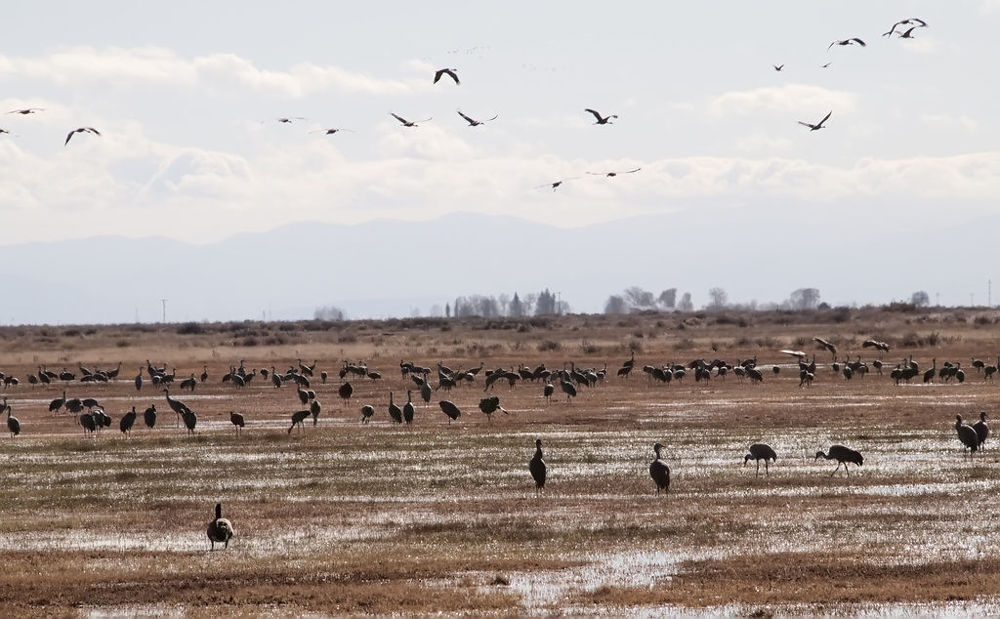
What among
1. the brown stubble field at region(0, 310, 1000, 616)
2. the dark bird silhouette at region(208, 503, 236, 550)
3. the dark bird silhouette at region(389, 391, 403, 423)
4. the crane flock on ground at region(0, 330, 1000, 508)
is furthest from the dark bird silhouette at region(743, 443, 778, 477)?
the dark bird silhouette at region(389, 391, 403, 423)

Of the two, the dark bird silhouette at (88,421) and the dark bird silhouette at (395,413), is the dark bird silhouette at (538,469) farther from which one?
the dark bird silhouette at (88,421)

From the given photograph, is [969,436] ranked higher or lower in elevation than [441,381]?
lower

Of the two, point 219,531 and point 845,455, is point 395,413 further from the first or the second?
point 219,531

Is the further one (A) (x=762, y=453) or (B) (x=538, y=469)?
(A) (x=762, y=453)

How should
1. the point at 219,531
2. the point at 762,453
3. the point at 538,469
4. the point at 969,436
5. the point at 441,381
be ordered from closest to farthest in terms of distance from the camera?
the point at 219,531
the point at 538,469
the point at 762,453
the point at 969,436
the point at 441,381

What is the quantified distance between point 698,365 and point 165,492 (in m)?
35.3

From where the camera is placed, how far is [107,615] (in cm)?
1452

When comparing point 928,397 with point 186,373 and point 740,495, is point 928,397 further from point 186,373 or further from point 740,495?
point 186,373

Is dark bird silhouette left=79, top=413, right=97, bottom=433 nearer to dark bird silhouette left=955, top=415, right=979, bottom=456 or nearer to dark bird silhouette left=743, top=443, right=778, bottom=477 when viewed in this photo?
dark bird silhouette left=743, top=443, right=778, bottom=477

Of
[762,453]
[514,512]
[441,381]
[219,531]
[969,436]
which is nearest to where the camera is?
[219,531]

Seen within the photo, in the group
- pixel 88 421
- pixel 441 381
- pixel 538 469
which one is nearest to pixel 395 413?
pixel 88 421

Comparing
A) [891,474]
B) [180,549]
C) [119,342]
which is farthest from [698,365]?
[119,342]

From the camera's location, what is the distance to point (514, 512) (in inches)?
814

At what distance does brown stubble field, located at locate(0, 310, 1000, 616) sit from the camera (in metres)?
15.1
